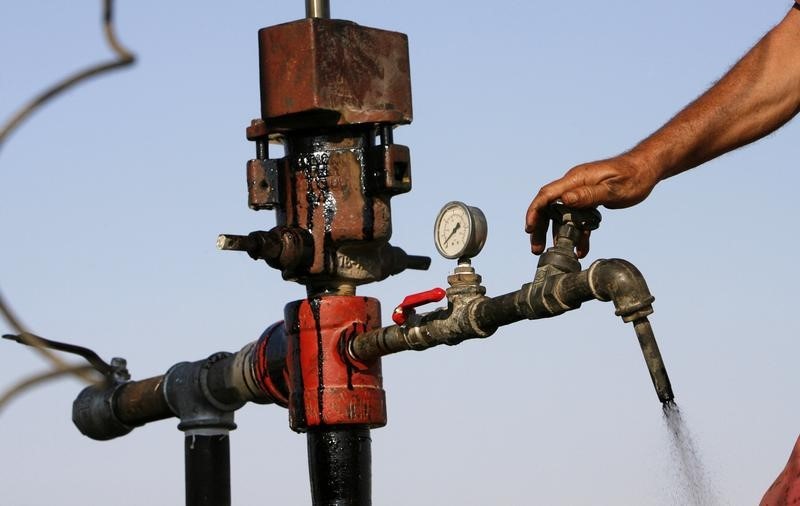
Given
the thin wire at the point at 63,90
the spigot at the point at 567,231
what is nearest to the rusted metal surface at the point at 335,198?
the spigot at the point at 567,231

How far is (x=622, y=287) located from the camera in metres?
2.90

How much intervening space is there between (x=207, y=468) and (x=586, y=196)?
2.71m

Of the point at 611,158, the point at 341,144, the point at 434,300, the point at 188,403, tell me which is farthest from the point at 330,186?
the point at 611,158

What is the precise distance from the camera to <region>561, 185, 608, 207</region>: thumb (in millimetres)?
2621

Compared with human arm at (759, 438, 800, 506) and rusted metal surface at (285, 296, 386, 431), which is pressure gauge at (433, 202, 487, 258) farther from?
human arm at (759, 438, 800, 506)

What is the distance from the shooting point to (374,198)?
4230mm

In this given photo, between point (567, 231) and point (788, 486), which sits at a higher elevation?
point (567, 231)

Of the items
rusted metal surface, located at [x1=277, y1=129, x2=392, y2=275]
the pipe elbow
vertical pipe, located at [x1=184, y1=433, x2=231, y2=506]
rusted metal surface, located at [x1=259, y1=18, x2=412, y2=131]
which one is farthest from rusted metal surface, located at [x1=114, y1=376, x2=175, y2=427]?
the pipe elbow

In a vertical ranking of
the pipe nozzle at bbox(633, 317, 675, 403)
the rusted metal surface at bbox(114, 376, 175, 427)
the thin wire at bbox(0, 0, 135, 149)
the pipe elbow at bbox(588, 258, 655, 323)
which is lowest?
the thin wire at bbox(0, 0, 135, 149)

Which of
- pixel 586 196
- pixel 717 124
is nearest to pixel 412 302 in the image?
pixel 586 196

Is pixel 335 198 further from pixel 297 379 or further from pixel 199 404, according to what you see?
pixel 199 404

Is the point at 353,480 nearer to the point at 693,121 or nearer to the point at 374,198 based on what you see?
the point at 374,198

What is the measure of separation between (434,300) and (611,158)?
129 centimetres

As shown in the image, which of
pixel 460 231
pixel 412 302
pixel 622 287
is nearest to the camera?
pixel 622 287
